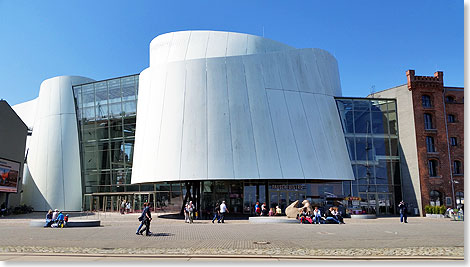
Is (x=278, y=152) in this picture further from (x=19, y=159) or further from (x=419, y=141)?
(x=19, y=159)

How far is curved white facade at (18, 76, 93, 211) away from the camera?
1679 inches

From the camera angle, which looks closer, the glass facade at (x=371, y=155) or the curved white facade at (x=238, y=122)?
the curved white facade at (x=238, y=122)

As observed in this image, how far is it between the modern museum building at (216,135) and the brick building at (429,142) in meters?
1.07

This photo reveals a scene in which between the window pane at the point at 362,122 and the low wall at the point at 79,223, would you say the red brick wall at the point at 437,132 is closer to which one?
the window pane at the point at 362,122

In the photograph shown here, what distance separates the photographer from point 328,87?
35.8m

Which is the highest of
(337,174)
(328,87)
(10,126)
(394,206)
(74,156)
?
(328,87)

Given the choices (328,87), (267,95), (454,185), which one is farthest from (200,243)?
(454,185)

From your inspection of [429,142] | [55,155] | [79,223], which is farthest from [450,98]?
[55,155]

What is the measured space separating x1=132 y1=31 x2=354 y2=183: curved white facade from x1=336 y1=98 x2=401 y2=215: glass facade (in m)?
2.66

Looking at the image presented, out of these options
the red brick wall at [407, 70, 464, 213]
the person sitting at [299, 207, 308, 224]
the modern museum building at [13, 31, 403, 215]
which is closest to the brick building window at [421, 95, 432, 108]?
the red brick wall at [407, 70, 464, 213]

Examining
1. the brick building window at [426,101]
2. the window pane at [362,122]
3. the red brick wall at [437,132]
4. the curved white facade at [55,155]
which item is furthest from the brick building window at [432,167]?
the curved white facade at [55,155]

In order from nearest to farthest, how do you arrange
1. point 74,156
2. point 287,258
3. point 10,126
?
1. point 287,258
2. point 10,126
3. point 74,156

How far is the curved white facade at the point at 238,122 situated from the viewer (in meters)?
28.6

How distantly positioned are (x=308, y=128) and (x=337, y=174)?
4.36 meters
